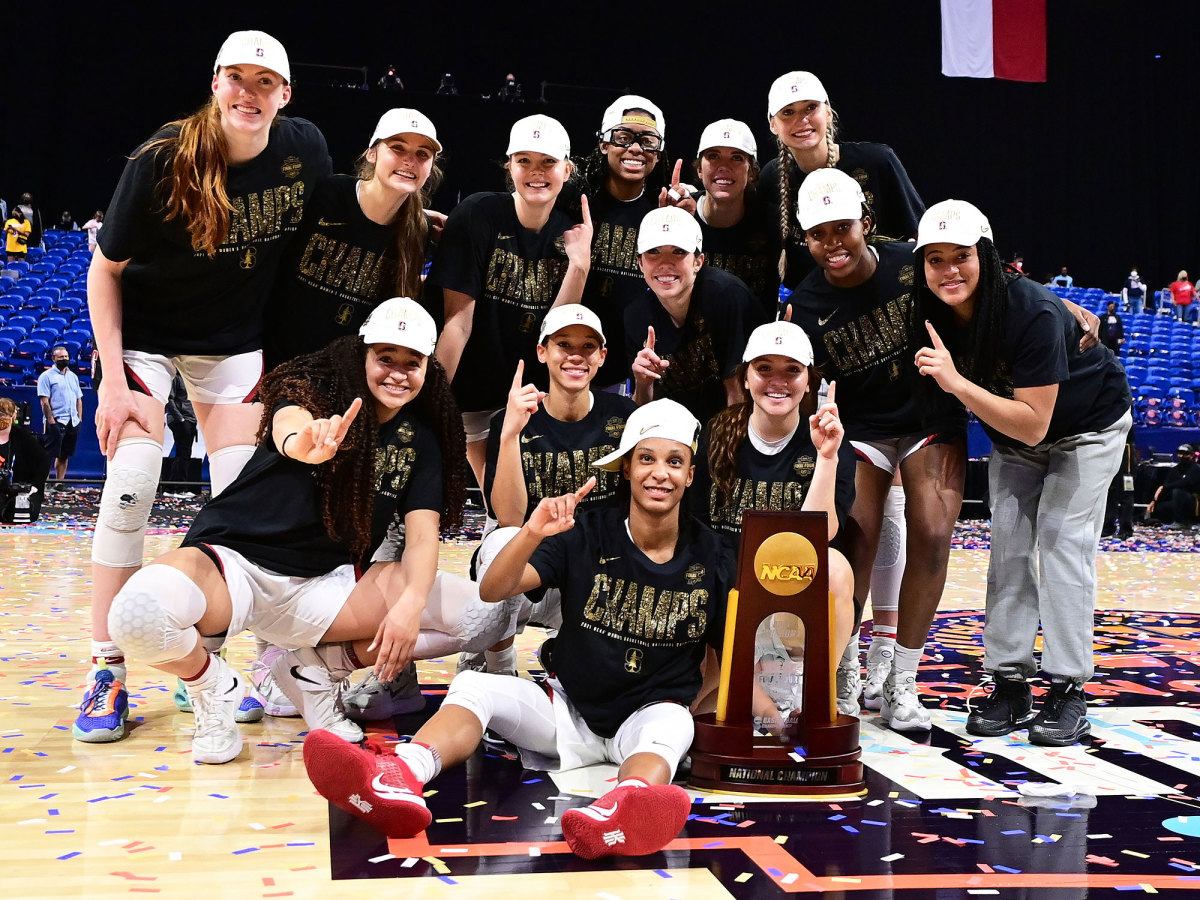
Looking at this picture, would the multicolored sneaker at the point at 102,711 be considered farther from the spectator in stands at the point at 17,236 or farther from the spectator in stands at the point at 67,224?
the spectator in stands at the point at 67,224

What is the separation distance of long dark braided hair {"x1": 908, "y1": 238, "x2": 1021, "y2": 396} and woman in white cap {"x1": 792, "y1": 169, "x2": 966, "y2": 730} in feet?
0.29

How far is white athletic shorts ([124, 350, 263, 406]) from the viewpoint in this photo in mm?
3826

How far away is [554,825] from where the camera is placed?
2.80m

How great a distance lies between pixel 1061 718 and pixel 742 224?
7.04 ft

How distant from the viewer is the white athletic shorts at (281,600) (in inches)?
131

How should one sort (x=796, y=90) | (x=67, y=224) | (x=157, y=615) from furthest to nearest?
(x=67, y=224) < (x=796, y=90) < (x=157, y=615)

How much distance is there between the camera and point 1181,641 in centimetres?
586

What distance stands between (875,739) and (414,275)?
2198 mm

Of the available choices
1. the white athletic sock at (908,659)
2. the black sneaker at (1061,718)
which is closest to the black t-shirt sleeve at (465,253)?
the white athletic sock at (908,659)

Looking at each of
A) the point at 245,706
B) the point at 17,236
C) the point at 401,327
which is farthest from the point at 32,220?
the point at 401,327

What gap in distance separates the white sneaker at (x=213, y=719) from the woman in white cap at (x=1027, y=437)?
7.53 ft

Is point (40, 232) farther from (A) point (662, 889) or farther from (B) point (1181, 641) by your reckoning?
(A) point (662, 889)

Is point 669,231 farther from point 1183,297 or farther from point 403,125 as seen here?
point 1183,297

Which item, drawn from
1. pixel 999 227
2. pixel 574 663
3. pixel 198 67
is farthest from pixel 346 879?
pixel 999 227
